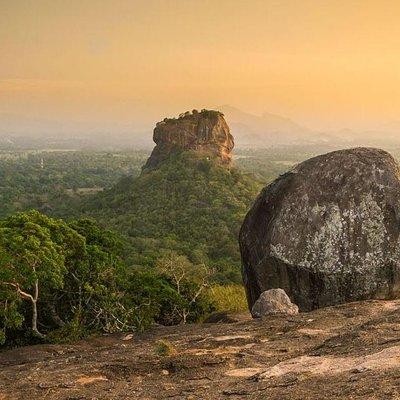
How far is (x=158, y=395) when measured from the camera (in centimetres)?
857

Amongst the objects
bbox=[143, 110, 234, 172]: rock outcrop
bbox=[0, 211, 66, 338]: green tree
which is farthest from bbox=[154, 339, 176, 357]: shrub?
bbox=[143, 110, 234, 172]: rock outcrop

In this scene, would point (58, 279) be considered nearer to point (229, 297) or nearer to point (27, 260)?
point (27, 260)

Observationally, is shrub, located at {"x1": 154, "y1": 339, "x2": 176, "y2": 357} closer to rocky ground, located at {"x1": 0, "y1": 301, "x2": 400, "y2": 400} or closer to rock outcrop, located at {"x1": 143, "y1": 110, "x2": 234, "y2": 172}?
rocky ground, located at {"x1": 0, "y1": 301, "x2": 400, "y2": 400}

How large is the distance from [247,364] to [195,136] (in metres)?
94.9

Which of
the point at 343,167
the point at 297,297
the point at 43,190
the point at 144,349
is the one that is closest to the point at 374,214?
the point at 343,167

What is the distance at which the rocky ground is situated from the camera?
7.59 metres

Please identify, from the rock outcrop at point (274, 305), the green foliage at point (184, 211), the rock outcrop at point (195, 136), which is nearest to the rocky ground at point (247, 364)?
the rock outcrop at point (274, 305)

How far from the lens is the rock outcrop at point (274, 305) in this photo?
14.8 metres

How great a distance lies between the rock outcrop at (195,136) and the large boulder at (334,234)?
8513 centimetres

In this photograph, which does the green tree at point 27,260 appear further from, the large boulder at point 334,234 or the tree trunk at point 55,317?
the large boulder at point 334,234

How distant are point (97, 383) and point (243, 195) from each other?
264 feet

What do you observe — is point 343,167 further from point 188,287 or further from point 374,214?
point 188,287

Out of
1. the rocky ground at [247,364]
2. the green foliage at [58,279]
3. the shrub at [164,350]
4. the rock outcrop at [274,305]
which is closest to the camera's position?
the rocky ground at [247,364]

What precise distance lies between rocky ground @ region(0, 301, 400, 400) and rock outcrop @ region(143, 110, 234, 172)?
90.5 m
